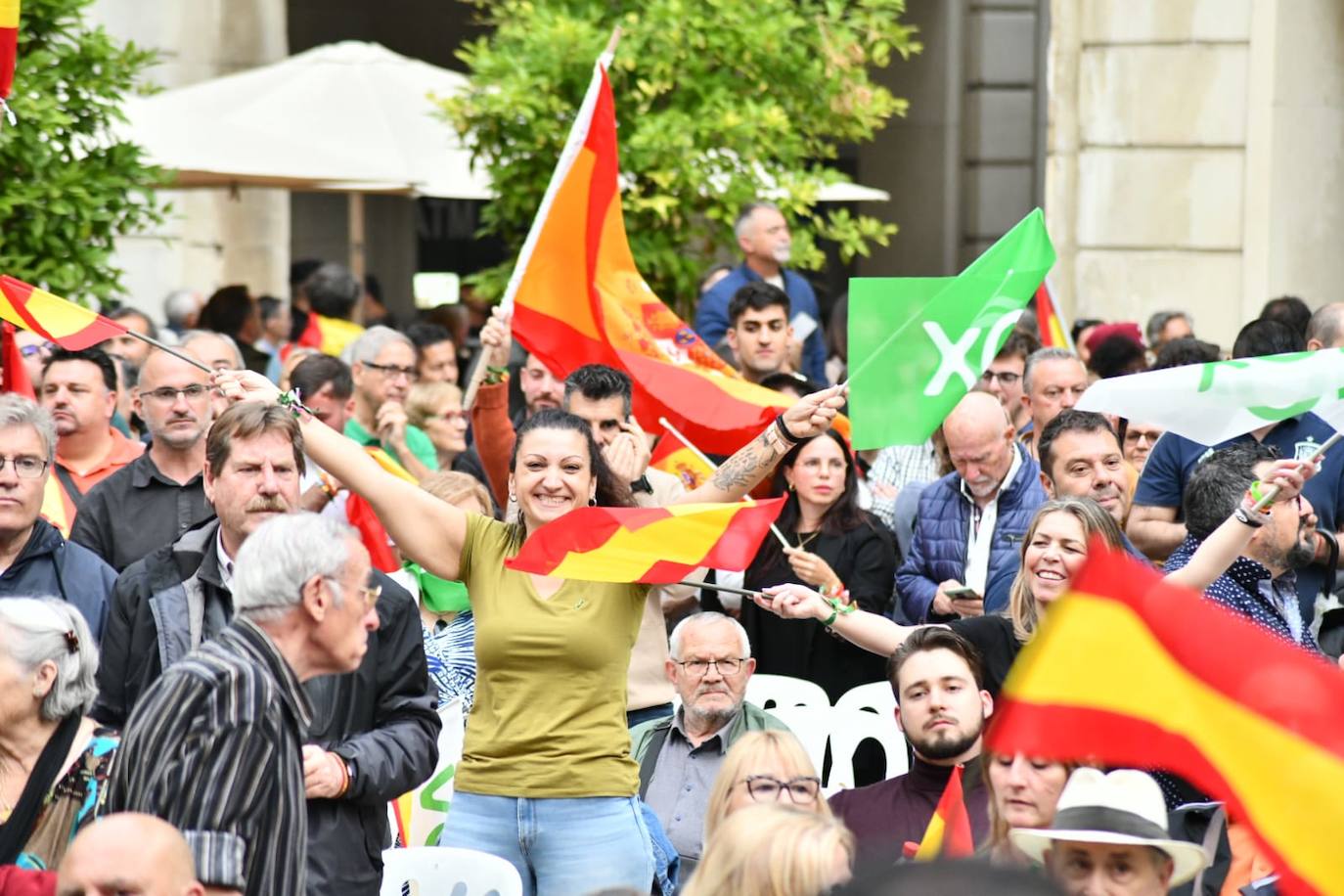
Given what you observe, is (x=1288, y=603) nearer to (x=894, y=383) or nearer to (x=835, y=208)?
(x=894, y=383)

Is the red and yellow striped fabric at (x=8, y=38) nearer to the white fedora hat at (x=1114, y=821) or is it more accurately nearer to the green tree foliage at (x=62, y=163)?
the green tree foliage at (x=62, y=163)

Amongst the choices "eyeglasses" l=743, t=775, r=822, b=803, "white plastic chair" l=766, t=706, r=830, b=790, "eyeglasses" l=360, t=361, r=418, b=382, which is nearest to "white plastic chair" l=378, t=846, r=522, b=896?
"eyeglasses" l=743, t=775, r=822, b=803

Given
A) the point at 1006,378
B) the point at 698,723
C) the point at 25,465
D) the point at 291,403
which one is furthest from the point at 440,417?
the point at 291,403

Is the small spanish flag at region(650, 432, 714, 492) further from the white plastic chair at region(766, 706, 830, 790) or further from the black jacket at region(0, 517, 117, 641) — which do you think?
the black jacket at region(0, 517, 117, 641)

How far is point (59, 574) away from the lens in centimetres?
622

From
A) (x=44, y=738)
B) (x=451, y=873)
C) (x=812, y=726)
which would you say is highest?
(x=44, y=738)

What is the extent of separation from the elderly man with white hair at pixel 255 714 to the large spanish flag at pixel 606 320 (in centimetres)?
368

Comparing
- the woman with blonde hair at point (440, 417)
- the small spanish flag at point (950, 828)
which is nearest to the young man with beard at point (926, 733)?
the small spanish flag at point (950, 828)

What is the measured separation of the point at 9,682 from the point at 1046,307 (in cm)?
706

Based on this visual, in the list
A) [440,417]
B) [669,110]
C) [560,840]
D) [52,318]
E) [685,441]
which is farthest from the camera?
[669,110]

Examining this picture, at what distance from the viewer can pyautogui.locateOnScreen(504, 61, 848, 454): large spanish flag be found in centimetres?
822

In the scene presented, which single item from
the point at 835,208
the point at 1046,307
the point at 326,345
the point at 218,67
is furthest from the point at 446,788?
the point at 835,208

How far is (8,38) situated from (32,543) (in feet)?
7.00

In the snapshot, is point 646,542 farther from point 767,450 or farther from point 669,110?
point 669,110
